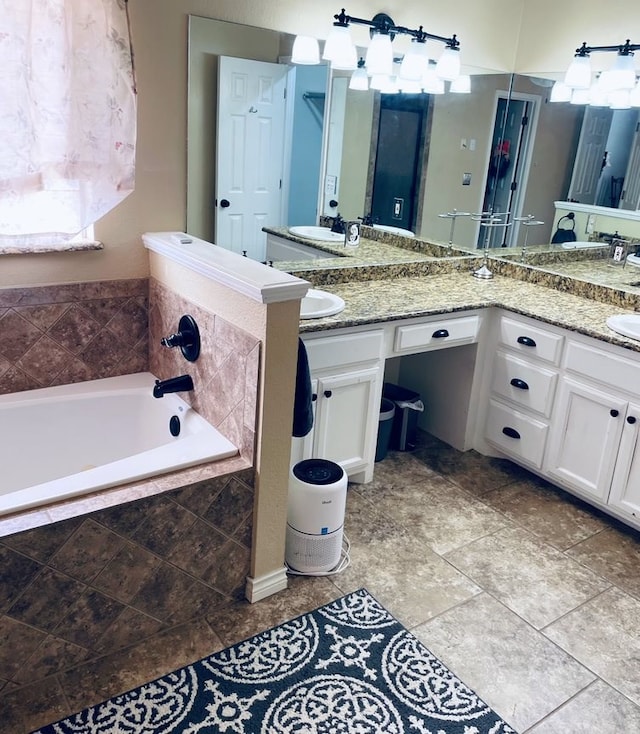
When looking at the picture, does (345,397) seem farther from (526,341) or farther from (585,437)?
(585,437)

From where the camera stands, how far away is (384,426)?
10.2ft

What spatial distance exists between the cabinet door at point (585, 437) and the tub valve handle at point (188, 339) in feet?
5.05

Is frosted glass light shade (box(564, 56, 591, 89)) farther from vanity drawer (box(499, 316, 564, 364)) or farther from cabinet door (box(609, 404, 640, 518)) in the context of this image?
cabinet door (box(609, 404, 640, 518))

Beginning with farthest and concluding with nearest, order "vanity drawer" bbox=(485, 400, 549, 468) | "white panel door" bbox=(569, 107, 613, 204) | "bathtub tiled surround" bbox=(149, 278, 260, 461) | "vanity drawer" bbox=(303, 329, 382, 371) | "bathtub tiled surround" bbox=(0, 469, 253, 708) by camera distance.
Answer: "white panel door" bbox=(569, 107, 613, 204) < "vanity drawer" bbox=(485, 400, 549, 468) < "vanity drawer" bbox=(303, 329, 382, 371) < "bathtub tiled surround" bbox=(149, 278, 260, 461) < "bathtub tiled surround" bbox=(0, 469, 253, 708)

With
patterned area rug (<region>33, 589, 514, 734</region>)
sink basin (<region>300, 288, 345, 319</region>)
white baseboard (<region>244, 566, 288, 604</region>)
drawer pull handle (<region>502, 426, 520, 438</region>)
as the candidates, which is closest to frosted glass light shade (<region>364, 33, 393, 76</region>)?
sink basin (<region>300, 288, 345, 319</region>)

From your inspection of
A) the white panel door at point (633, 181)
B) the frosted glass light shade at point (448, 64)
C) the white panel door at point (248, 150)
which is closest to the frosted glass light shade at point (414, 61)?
the frosted glass light shade at point (448, 64)

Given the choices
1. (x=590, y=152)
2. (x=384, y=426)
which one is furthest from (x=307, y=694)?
(x=590, y=152)

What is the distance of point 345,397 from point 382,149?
1278 millimetres

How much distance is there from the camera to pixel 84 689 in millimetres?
1834

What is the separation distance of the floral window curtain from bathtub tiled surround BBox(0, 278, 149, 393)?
223 mm

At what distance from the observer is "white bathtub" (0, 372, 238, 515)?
7.38ft

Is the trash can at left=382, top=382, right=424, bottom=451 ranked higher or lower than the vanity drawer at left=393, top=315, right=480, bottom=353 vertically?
lower

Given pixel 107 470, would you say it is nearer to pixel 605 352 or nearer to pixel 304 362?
pixel 304 362

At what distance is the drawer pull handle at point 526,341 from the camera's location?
2907 mm
